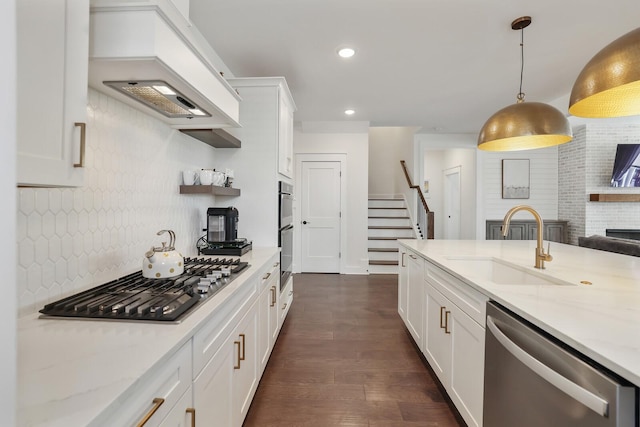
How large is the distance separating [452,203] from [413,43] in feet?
19.2

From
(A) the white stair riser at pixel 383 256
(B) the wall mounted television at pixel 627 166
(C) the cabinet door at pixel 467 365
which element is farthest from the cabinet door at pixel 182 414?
(B) the wall mounted television at pixel 627 166

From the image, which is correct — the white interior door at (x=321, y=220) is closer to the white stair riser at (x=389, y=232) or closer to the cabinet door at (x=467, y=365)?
the white stair riser at (x=389, y=232)

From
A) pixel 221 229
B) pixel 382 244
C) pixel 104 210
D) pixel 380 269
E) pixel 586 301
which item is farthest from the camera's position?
pixel 382 244

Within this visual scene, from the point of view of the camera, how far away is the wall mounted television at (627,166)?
15.9 ft

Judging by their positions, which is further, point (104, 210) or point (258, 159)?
point (258, 159)

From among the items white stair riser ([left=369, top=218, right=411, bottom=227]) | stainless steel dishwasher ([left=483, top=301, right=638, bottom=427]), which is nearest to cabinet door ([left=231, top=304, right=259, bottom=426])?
stainless steel dishwasher ([left=483, top=301, right=638, bottom=427])

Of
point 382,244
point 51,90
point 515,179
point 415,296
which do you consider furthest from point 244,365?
point 515,179

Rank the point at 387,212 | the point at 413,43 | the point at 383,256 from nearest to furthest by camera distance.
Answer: the point at 413,43
the point at 383,256
the point at 387,212

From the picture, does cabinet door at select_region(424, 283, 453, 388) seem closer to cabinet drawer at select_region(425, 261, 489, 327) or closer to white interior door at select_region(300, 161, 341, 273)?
cabinet drawer at select_region(425, 261, 489, 327)

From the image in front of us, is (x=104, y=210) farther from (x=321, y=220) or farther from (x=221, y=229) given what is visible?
(x=321, y=220)

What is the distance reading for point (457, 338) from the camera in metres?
1.60

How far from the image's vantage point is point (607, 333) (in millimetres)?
833

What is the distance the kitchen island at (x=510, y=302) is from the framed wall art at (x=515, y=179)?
156 inches

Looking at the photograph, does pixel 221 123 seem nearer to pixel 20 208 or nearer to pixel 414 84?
pixel 20 208
